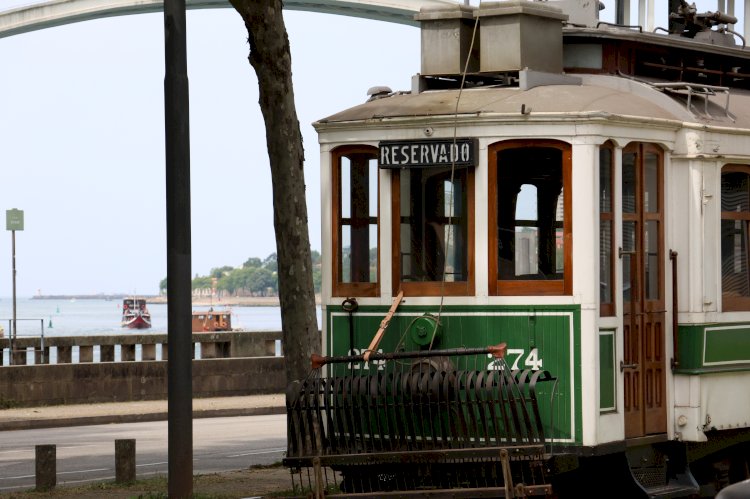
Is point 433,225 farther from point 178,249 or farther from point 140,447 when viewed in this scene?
point 140,447

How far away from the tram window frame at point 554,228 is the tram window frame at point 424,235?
16 cm

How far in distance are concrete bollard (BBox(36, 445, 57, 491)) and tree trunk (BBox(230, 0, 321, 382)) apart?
2615 millimetres

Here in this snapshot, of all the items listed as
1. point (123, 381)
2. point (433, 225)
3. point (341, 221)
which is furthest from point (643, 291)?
point (123, 381)

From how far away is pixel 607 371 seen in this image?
1165 centimetres

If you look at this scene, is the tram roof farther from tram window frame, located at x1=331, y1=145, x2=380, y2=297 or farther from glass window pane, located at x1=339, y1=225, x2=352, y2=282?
glass window pane, located at x1=339, y1=225, x2=352, y2=282

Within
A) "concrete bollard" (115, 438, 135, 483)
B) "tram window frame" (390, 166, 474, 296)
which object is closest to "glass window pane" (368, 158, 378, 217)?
"tram window frame" (390, 166, 474, 296)

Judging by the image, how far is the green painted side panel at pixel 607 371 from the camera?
1155 cm

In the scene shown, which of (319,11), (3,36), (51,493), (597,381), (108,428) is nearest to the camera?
(597,381)


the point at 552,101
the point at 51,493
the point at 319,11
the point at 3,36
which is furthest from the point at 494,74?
the point at 3,36

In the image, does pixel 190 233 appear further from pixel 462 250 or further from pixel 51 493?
pixel 51 493

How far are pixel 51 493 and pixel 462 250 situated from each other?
210 inches

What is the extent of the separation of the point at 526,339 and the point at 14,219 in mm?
22302

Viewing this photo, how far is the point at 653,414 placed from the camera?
40.5 feet

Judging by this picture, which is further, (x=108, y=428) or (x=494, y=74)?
(x=108, y=428)
